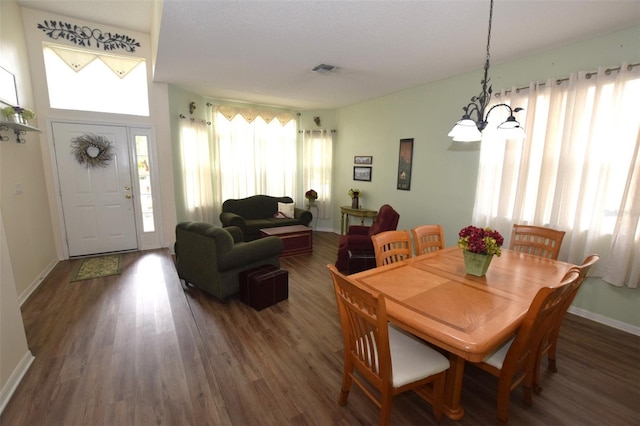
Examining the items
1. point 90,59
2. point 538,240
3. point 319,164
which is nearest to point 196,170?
point 90,59

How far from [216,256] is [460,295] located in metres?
2.26

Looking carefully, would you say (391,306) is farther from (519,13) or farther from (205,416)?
(519,13)

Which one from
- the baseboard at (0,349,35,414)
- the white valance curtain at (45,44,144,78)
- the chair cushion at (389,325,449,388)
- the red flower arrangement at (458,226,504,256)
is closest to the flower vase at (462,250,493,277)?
the red flower arrangement at (458,226,504,256)

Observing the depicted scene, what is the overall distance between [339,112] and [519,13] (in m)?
4.10

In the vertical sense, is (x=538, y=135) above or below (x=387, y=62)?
below

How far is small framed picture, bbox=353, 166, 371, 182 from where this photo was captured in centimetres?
548

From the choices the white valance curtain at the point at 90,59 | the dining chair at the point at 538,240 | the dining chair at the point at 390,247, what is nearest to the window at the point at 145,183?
the white valance curtain at the point at 90,59

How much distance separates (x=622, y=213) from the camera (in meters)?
2.54

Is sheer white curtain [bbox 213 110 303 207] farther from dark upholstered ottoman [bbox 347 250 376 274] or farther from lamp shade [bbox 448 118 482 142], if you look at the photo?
lamp shade [bbox 448 118 482 142]

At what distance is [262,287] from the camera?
116 inches

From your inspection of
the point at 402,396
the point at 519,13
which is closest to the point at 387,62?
the point at 519,13

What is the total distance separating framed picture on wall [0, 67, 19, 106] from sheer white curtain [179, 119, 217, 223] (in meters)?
1.99

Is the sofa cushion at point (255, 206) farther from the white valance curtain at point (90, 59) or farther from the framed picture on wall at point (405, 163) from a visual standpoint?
the white valance curtain at point (90, 59)

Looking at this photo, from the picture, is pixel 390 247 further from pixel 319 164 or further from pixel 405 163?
pixel 319 164
